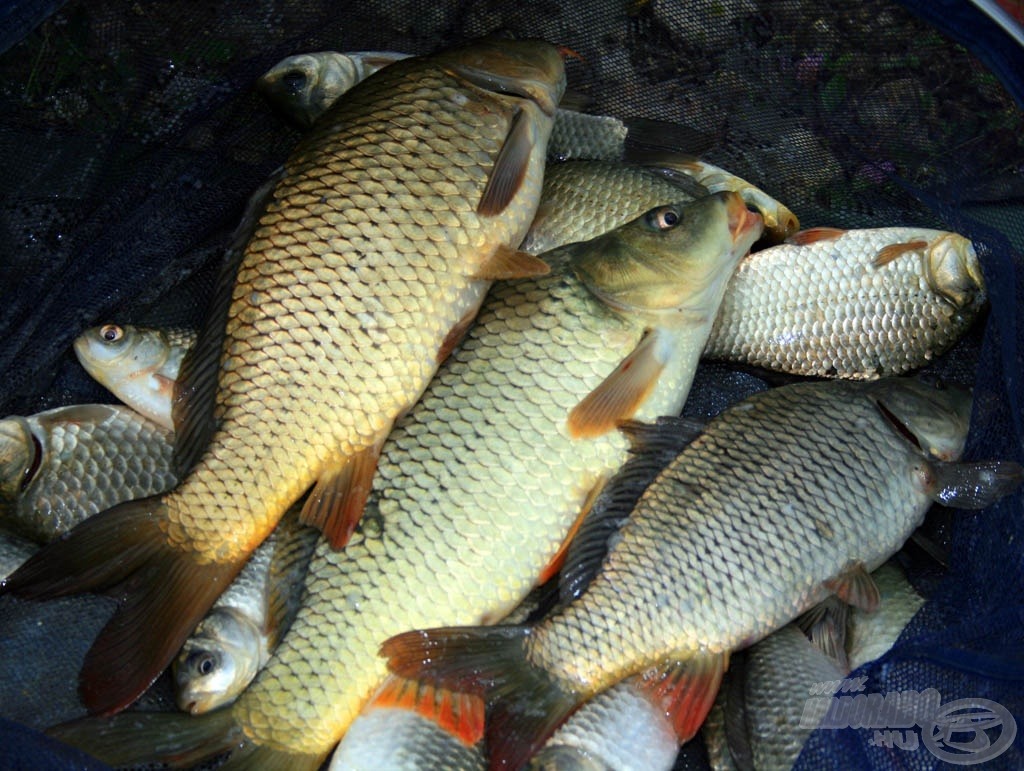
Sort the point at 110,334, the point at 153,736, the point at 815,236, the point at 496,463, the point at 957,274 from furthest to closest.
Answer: the point at 815,236
the point at 957,274
the point at 110,334
the point at 496,463
the point at 153,736

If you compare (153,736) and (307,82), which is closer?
(153,736)

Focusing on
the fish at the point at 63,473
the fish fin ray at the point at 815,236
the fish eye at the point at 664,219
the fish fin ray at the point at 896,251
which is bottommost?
the fish at the point at 63,473

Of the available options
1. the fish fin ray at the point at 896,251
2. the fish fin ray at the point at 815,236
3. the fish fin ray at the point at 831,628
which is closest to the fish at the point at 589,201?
the fish fin ray at the point at 815,236

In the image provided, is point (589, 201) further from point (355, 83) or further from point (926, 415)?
point (926, 415)

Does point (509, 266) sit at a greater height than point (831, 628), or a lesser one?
greater

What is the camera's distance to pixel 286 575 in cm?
187

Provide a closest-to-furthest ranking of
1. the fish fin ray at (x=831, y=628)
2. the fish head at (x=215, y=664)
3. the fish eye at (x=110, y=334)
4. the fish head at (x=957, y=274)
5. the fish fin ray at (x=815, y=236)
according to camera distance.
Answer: the fish head at (x=215, y=664), the fish fin ray at (x=831, y=628), the fish eye at (x=110, y=334), the fish head at (x=957, y=274), the fish fin ray at (x=815, y=236)

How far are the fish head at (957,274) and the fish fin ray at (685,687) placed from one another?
960 millimetres

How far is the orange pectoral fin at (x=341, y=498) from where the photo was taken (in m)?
1.77

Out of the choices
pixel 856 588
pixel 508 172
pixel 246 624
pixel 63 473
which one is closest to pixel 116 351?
pixel 63 473

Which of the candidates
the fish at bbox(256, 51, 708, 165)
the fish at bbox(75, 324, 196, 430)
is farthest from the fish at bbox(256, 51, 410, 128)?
the fish at bbox(75, 324, 196, 430)

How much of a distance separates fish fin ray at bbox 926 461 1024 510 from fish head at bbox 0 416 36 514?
1.69 meters

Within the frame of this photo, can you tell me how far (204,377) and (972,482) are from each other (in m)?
1.39

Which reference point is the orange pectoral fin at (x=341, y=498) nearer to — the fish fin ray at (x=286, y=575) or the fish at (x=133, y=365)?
the fish fin ray at (x=286, y=575)
